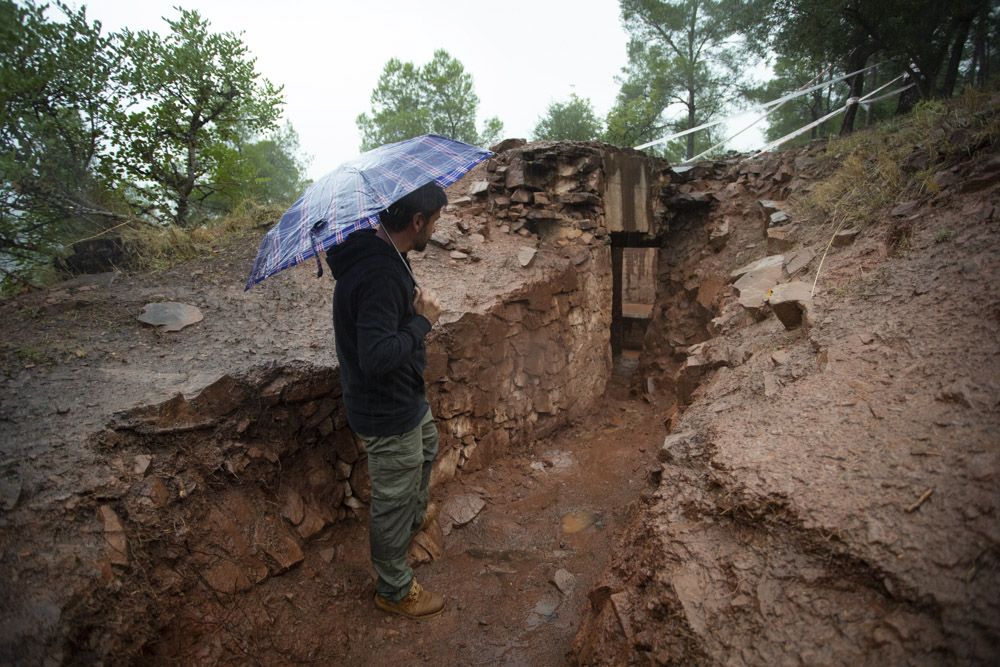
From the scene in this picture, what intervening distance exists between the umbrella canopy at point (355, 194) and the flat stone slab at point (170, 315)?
1.92 meters

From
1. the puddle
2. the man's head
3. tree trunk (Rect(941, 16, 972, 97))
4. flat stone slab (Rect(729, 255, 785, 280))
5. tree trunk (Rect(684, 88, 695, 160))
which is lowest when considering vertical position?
the puddle

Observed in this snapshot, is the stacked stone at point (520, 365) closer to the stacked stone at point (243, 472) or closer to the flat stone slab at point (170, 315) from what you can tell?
the stacked stone at point (243, 472)

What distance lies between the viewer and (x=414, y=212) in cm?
211

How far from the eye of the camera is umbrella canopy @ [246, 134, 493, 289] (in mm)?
1829

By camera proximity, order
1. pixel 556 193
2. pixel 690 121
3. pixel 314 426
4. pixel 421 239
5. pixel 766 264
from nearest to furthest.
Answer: pixel 421 239
pixel 314 426
pixel 766 264
pixel 556 193
pixel 690 121

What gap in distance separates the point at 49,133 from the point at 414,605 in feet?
23.7

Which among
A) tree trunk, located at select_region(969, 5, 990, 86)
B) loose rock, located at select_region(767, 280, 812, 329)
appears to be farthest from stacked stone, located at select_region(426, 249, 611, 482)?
tree trunk, located at select_region(969, 5, 990, 86)

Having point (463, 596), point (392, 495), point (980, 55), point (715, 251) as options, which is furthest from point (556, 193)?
point (980, 55)

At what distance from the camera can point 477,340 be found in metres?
Answer: 4.25

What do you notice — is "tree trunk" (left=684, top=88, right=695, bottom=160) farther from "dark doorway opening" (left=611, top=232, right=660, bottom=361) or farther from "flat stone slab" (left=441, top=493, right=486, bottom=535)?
"flat stone slab" (left=441, top=493, right=486, bottom=535)

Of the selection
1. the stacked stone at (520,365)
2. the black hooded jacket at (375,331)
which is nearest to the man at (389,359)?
the black hooded jacket at (375,331)

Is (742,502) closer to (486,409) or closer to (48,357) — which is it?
(486,409)

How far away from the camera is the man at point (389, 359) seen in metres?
1.97

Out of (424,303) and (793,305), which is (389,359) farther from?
(793,305)
